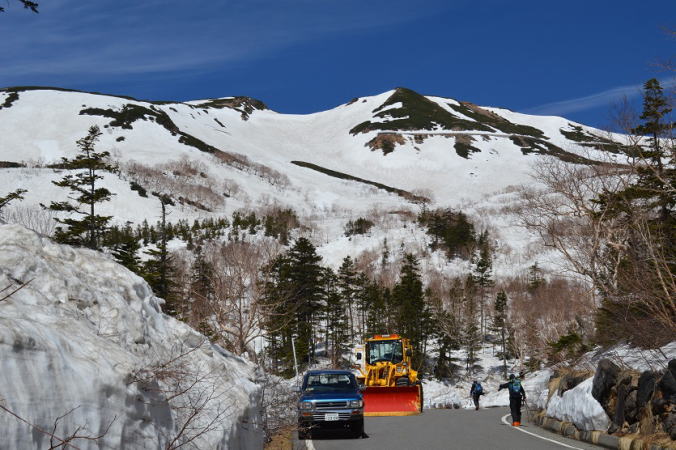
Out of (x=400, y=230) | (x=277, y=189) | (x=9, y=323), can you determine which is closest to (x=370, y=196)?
(x=277, y=189)

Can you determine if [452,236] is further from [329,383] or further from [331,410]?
[331,410]

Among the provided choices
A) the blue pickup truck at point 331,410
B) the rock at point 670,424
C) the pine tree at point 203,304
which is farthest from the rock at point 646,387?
the pine tree at point 203,304

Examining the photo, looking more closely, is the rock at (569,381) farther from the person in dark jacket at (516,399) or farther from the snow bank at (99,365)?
the snow bank at (99,365)

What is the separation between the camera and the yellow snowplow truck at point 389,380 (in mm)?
25359

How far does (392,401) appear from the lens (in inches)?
1006

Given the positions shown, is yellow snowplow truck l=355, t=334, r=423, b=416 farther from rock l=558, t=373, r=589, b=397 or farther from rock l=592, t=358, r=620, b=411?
rock l=592, t=358, r=620, b=411

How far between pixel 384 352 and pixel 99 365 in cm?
2336

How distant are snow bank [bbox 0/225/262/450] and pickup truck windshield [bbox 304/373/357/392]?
296 inches

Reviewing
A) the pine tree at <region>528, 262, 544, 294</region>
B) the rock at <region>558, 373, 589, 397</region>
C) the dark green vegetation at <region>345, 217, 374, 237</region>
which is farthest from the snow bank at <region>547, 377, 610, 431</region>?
the dark green vegetation at <region>345, 217, 374, 237</region>

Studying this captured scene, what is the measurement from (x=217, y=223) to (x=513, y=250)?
55302 millimetres

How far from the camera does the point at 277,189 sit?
175 metres

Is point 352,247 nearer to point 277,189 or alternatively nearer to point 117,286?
point 277,189

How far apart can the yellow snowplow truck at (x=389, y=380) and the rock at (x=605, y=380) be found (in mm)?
11467

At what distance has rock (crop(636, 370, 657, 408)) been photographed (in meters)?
12.3
